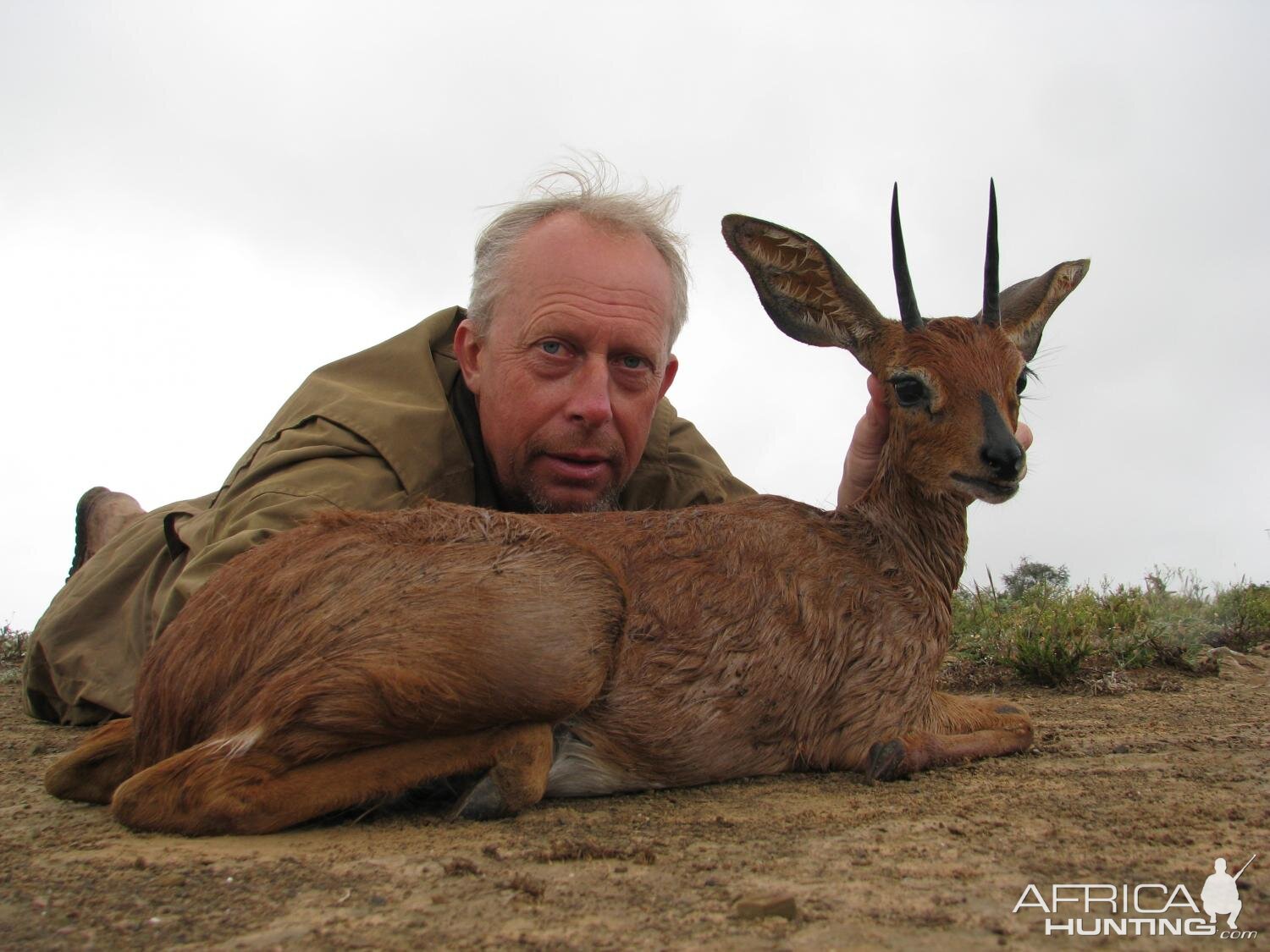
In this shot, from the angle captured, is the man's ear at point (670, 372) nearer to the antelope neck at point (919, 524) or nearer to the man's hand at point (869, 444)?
the man's hand at point (869, 444)

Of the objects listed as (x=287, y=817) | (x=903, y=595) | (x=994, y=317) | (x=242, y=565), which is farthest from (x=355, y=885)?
(x=994, y=317)

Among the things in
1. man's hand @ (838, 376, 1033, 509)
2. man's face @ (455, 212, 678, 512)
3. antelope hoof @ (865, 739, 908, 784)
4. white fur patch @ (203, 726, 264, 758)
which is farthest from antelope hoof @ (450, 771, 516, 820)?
man's face @ (455, 212, 678, 512)

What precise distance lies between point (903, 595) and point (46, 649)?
4313 millimetres

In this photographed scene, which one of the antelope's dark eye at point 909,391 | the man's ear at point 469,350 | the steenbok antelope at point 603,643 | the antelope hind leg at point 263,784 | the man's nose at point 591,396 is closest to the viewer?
the antelope hind leg at point 263,784

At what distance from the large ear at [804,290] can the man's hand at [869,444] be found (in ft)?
0.57

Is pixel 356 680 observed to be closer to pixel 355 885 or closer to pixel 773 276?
pixel 355 885

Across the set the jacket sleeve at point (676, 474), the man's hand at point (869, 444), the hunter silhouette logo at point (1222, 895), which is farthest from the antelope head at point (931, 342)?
the hunter silhouette logo at point (1222, 895)

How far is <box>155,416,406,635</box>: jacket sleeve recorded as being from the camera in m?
4.18

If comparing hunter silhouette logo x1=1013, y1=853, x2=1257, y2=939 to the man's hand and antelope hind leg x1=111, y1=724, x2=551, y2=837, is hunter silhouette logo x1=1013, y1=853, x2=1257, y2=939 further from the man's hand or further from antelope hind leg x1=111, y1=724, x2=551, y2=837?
the man's hand

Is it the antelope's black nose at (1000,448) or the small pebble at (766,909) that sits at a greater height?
the antelope's black nose at (1000,448)

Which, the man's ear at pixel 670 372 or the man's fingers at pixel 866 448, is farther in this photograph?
the man's ear at pixel 670 372

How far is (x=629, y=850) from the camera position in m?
2.73

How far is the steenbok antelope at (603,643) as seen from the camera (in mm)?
3037

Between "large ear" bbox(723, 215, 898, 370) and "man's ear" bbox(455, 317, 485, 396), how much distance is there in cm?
156
